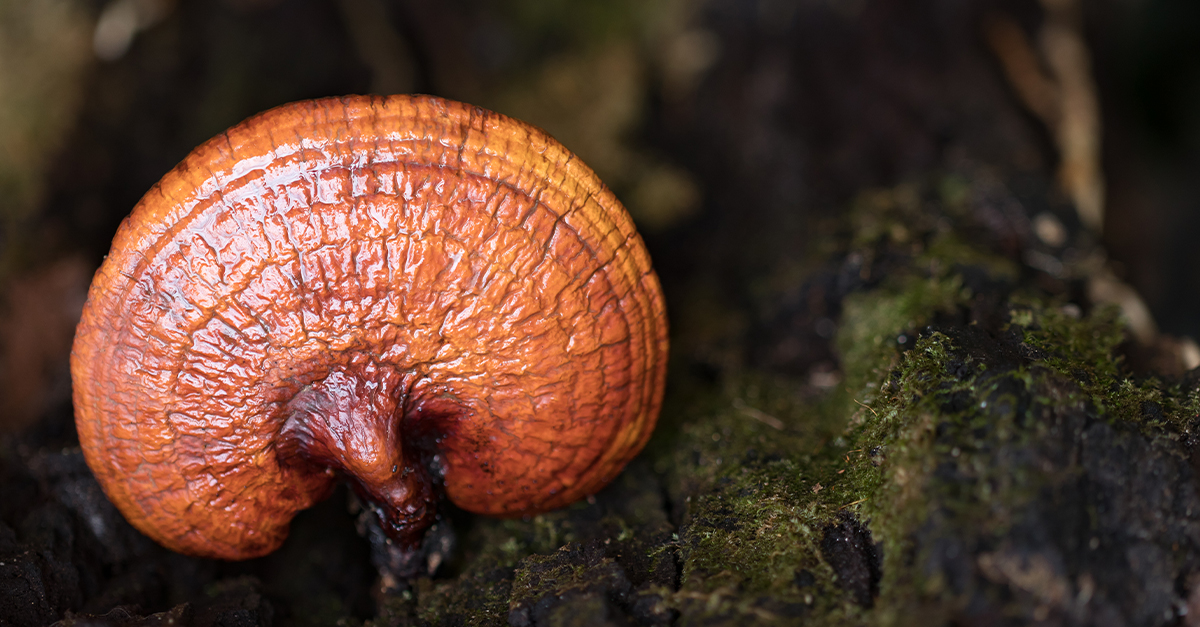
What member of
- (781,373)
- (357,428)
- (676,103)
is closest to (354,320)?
(357,428)

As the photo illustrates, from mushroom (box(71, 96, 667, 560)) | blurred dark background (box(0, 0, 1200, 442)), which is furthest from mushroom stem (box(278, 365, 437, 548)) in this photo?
blurred dark background (box(0, 0, 1200, 442))

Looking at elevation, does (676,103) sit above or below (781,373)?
above

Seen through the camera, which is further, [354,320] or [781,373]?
[781,373]

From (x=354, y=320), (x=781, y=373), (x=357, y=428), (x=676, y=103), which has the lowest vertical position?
(x=357, y=428)

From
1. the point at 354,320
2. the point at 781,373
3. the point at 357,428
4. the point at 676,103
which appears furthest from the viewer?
the point at 676,103

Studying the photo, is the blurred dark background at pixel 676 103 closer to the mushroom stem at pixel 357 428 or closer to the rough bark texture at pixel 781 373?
the rough bark texture at pixel 781 373

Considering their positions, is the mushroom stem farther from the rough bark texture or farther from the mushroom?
the rough bark texture

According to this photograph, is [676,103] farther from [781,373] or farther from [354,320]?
[354,320]
